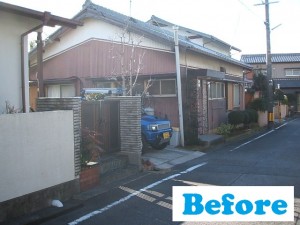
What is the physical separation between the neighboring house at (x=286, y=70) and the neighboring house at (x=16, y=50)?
37595 millimetres

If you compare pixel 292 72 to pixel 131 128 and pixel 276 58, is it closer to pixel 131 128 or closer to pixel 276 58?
pixel 276 58

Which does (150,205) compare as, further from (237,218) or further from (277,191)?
(277,191)

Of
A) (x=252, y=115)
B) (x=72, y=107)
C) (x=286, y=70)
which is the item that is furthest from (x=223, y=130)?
(x=286, y=70)

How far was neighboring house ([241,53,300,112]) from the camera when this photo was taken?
42.0 metres

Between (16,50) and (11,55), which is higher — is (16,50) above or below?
above

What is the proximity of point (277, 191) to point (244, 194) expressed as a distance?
868 mm

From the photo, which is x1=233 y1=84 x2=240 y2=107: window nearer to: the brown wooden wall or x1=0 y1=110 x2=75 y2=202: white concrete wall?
the brown wooden wall

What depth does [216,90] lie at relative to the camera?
63.0 ft

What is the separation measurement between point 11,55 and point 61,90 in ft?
→ 33.8

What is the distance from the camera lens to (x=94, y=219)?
5.86m

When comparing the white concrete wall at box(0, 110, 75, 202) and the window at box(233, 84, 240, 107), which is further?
the window at box(233, 84, 240, 107)

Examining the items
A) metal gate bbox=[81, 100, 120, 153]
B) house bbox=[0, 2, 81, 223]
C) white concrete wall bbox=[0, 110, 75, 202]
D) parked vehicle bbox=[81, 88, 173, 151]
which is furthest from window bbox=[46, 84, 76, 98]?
white concrete wall bbox=[0, 110, 75, 202]

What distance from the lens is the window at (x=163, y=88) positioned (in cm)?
1494

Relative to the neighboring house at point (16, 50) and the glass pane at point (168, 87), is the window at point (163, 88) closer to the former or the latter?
the glass pane at point (168, 87)
